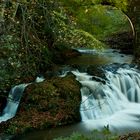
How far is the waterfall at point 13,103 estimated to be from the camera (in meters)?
12.5

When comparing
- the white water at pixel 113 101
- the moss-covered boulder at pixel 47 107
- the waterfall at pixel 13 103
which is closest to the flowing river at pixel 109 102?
the white water at pixel 113 101

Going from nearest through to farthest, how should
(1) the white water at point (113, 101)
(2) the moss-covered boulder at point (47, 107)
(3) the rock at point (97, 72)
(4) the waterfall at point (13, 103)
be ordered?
(2) the moss-covered boulder at point (47, 107) < (1) the white water at point (113, 101) < (4) the waterfall at point (13, 103) < (3) the rock at point (97, 72)

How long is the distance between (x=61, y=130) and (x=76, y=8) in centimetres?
388

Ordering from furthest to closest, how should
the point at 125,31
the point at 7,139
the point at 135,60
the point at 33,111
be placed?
the point at 125,31 → the point at 135,60 → the point at 33,111 → the point at 7,139

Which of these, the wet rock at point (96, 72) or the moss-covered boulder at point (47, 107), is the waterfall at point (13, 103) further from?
the wet rock at point (96, 72)

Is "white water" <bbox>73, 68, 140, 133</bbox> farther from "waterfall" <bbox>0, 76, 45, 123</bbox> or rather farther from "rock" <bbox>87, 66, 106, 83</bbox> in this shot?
"waterfall" <bbox>0, 76, 45, 123</bbox>

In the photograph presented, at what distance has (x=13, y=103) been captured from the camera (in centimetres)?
1281

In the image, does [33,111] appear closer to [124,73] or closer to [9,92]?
[9,92]

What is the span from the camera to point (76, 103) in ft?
42.3

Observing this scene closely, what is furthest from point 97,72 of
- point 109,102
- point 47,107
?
point 47,107

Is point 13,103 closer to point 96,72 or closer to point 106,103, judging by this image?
point 106,103

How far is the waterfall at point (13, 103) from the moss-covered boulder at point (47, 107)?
9.5 inches

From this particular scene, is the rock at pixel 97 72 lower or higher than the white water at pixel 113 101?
higher

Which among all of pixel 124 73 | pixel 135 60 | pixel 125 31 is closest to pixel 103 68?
pixel 124 73
